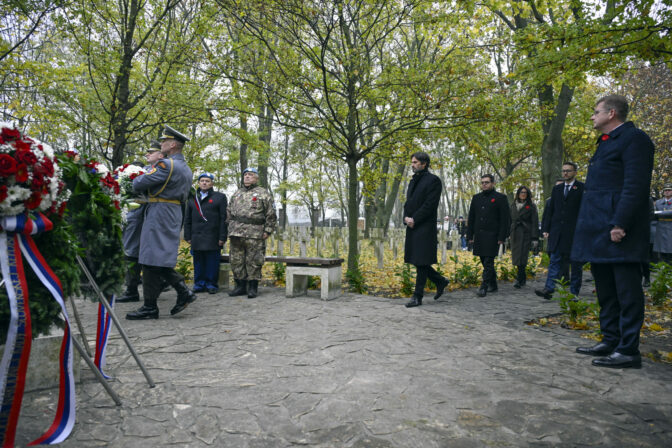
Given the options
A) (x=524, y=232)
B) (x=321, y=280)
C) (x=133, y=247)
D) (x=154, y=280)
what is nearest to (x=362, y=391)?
(x=154, y=280)

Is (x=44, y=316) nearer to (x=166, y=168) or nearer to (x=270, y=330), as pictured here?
(x=270, y=330)

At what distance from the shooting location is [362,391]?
3166 mm

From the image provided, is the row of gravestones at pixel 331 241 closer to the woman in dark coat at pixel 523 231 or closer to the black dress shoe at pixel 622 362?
the woman in dark coat at pixel 523 231

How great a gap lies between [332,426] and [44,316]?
1756mm

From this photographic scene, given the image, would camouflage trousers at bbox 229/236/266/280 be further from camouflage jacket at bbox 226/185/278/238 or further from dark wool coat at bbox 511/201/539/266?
dark wool coat at bbox 511/201/539/266

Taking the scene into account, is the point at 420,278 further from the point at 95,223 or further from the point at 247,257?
the point at 95,223

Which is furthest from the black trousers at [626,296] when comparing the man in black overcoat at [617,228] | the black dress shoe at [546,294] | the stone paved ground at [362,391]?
the black dress shoe at [546,294]

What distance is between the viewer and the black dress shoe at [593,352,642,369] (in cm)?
373

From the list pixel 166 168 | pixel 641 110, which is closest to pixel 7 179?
pixel 166 168

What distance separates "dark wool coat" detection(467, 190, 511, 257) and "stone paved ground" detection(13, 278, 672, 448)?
273 cm

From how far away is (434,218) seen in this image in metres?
6.66

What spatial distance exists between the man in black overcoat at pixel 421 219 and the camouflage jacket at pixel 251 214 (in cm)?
232

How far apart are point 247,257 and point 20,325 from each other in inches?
200

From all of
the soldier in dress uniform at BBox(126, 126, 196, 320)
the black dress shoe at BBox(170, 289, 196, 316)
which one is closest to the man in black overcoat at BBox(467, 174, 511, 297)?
the black dress shoe at BBox(170, 289, 196, 316)
